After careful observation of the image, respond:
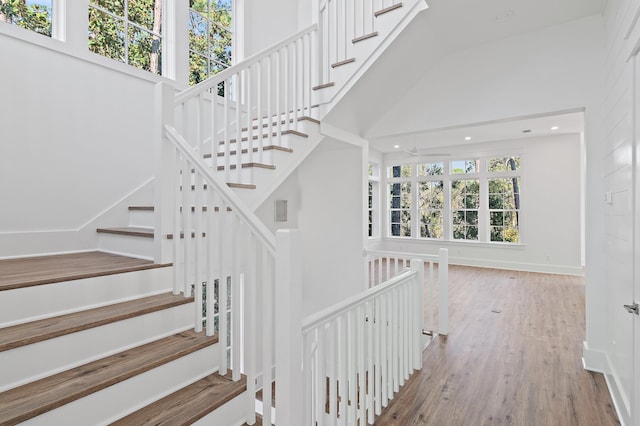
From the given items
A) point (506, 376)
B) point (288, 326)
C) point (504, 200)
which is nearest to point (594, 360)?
point (506, 376)

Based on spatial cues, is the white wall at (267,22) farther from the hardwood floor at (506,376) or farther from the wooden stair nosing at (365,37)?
the hardwood floor at (506,376)

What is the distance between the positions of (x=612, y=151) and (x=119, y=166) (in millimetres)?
4031

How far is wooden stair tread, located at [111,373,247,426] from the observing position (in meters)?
1.45

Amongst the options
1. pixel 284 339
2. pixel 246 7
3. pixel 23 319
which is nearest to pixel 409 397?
pixel 284 339

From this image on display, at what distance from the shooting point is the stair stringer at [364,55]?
2.76 m

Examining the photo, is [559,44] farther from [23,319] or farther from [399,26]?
[23,319]

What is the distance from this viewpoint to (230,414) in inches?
64.5

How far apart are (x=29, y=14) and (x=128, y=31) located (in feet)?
2.63

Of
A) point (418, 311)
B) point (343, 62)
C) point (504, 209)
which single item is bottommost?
point (418, 311)

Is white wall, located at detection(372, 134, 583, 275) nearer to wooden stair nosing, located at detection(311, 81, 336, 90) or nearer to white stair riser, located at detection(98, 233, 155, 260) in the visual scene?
wooden stair nosing, located at detection(311, 81, 336, 90)

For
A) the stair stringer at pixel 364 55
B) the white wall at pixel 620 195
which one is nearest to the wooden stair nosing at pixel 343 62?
the stair stringer at pixel 364 55

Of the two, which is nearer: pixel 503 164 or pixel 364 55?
pixel 364 55

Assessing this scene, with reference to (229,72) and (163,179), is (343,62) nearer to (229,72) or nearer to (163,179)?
(229,72)

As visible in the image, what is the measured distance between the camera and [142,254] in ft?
7.70
